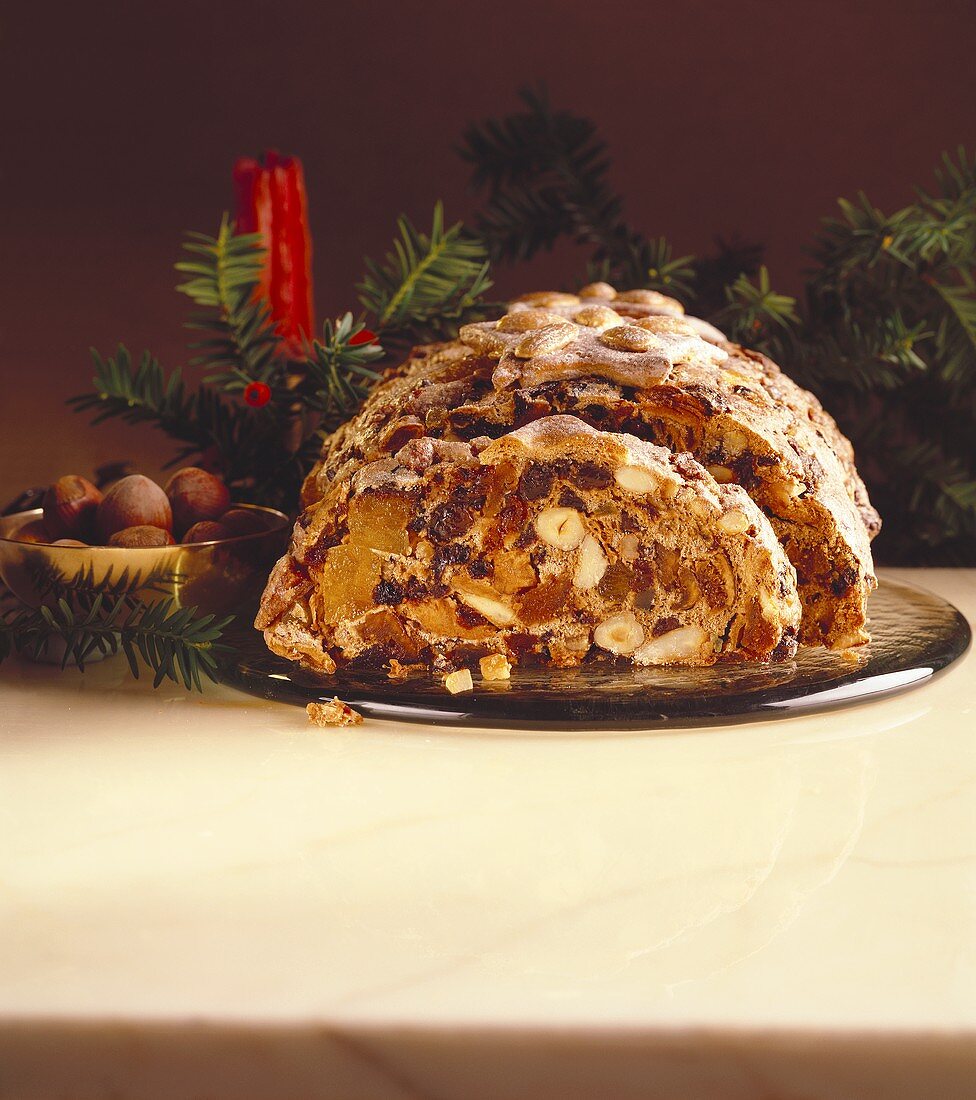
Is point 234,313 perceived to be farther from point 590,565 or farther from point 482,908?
point 482,908

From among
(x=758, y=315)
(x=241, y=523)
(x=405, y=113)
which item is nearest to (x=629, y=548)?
(x=241, y=523)

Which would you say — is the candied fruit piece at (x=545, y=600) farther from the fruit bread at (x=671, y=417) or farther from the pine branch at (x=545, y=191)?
the pine branch at (x=545, y=191)

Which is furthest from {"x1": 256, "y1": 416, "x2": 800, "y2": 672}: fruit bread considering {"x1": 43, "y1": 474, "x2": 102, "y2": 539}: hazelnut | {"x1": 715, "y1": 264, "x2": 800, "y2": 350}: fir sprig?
{"x1": 715, "y1": 264, "x2": 800, "y2": 350}: fir sprig

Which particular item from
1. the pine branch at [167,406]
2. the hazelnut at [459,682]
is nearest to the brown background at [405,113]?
the pine branch at [167,406]

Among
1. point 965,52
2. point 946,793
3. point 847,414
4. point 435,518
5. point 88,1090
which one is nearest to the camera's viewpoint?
point 88,1090

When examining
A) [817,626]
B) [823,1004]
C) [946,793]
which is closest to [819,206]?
[817,626]

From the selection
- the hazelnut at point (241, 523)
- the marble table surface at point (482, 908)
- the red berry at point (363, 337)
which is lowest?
the marble table surface at point (482, 908)

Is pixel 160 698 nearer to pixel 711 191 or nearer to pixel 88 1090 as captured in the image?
pixel 88 1090
